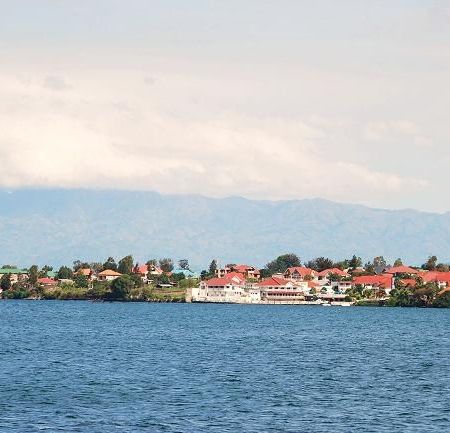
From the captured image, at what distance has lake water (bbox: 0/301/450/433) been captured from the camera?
63.2m

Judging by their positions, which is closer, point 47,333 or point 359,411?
point 359,411

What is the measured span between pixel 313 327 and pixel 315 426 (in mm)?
106989

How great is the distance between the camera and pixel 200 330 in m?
156

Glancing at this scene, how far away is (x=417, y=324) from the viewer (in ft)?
591

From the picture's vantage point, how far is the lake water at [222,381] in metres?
63.2

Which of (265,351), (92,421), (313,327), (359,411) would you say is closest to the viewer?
(92,421)

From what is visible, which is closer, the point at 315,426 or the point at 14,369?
the point at 315,426

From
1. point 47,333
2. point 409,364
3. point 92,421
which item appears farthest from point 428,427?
point 47,333

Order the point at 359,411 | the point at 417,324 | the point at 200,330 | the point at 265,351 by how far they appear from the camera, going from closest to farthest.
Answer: the point at 359,411
the point at 265,351
the point at 200,330
the point at 417,324

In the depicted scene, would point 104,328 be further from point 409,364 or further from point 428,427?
point 428,427

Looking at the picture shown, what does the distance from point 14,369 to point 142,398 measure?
891 inches

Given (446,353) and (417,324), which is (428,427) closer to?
(446,353)

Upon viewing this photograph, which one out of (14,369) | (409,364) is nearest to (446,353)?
(409,364)

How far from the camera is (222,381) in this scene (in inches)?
3253
